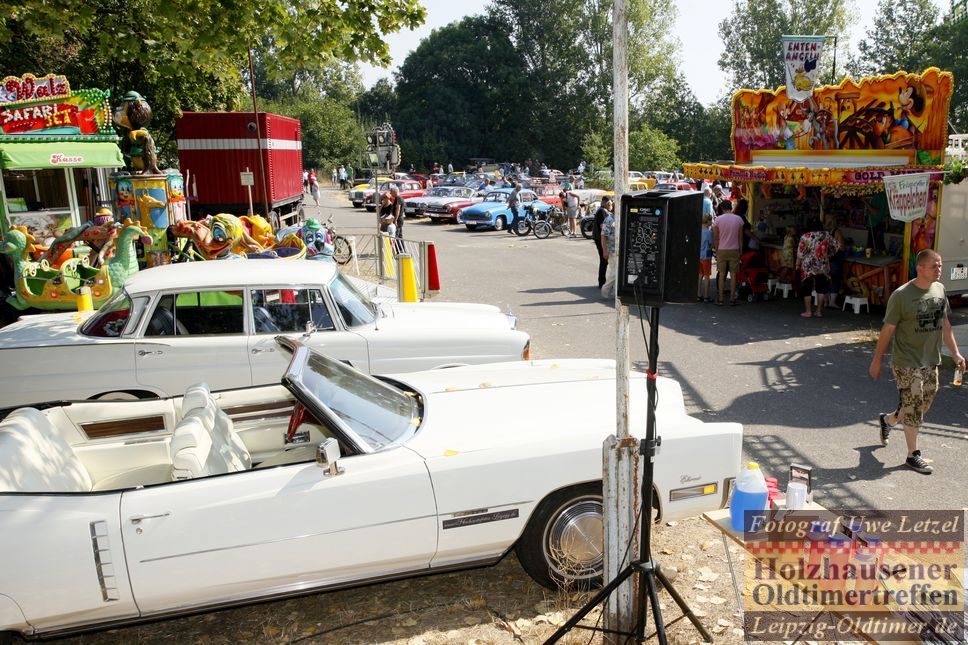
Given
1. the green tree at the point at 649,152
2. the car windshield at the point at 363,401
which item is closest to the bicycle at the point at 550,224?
the car windshield at the point at 363,401

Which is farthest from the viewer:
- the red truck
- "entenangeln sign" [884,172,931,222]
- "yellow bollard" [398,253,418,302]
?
the red truck

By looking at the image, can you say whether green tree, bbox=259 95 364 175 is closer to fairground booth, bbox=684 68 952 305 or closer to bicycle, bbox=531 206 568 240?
bicycle, bbox=531 206 568 240

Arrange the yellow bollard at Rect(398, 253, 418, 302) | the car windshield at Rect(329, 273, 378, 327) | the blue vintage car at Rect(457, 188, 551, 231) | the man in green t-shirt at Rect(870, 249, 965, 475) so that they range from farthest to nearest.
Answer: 1. the blue vintage car at Rect(457, 188, 551, 231)
2. the yellow bollard at Rect(398, 253, 418, 302)
3. the car windshield at Rect(329, 273, 378, 327)
4. the man in green t-shirt at Rect(870, 249, 965, 475)

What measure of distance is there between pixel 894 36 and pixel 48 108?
2406 inches

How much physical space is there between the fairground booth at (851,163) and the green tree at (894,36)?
4967cm

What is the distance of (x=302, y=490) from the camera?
3770 mm

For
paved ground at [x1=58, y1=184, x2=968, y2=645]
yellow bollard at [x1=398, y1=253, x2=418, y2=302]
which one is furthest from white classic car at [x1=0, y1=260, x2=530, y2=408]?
yellow bollard at [x1=398, y1=253, x2=418, y2=302]

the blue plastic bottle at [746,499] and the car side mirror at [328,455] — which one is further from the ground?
the car side mirror at [328,455]

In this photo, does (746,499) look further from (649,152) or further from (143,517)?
(649,152)

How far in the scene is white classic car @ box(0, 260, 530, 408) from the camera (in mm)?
6328

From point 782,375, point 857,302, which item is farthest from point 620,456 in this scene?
point 857,302

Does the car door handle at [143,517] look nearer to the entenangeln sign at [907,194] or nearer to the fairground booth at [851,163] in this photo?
the entenangeln sign at [907,194]

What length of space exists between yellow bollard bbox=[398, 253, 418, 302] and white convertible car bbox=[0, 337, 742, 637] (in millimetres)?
6388

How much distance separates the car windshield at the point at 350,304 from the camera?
6.80m
